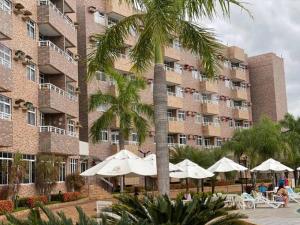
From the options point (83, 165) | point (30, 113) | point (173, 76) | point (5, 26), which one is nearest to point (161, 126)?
point (5, 26)

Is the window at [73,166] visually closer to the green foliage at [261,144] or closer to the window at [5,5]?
the window at [5,5]

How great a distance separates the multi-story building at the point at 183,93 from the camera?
146 feet

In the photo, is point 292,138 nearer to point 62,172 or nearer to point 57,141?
point 62,172

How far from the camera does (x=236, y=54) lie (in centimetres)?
6391

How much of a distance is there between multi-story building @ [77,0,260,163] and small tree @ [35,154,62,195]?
29.5 feet

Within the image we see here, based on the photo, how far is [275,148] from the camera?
46.6 metres

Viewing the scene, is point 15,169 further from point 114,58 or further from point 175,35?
point 175,35

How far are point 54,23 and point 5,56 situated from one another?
6411mm

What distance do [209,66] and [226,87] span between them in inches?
1867

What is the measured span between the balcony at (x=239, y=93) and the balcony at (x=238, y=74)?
1.22m

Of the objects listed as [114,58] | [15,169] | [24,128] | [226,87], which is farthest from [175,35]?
[226,87]

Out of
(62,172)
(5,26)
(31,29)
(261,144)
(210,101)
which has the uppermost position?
(31,29)

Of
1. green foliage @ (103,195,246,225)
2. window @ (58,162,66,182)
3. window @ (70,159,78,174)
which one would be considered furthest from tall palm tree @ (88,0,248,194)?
window @ (70,159,78,174)

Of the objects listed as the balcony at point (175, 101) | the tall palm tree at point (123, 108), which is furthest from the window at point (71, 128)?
the balcony at point (175, 101)
